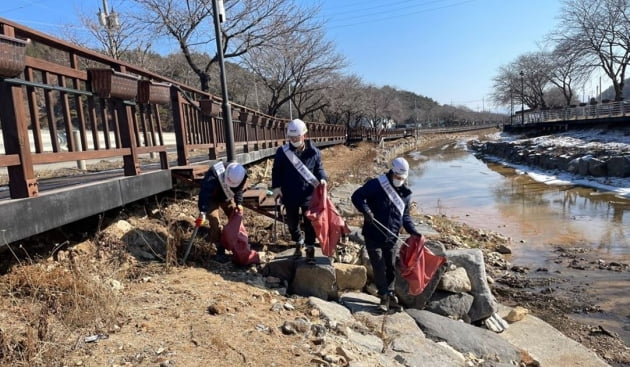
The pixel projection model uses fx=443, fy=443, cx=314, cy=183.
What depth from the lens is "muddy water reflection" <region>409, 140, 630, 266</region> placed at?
1054cm

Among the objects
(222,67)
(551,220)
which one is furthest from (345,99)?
(222,67)

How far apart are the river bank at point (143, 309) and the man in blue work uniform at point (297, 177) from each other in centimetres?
74

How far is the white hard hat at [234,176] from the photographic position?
5274 millimetres

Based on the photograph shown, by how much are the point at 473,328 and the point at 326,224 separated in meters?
2.10

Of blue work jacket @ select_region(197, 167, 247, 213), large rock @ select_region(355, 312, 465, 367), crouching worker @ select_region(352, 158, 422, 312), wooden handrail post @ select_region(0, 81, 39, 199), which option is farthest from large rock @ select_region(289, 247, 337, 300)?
wooden handrail post @ select_region(0, 81, 39, 199)

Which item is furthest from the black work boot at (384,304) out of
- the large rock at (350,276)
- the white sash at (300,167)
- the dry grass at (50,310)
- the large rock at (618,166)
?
the large rock at (618,166)

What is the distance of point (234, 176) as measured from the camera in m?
5.29

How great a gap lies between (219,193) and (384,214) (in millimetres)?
2024

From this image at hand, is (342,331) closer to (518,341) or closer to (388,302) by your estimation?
(388,302)

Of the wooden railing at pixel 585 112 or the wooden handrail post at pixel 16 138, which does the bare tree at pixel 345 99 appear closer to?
the wooden railing at pixel 585 112

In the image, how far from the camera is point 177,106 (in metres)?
6.61

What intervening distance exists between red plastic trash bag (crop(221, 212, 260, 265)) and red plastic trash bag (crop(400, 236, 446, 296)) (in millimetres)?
1794

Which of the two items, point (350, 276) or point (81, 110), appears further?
point (350, 276)

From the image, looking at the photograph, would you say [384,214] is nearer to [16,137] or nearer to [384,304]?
[384,304]
